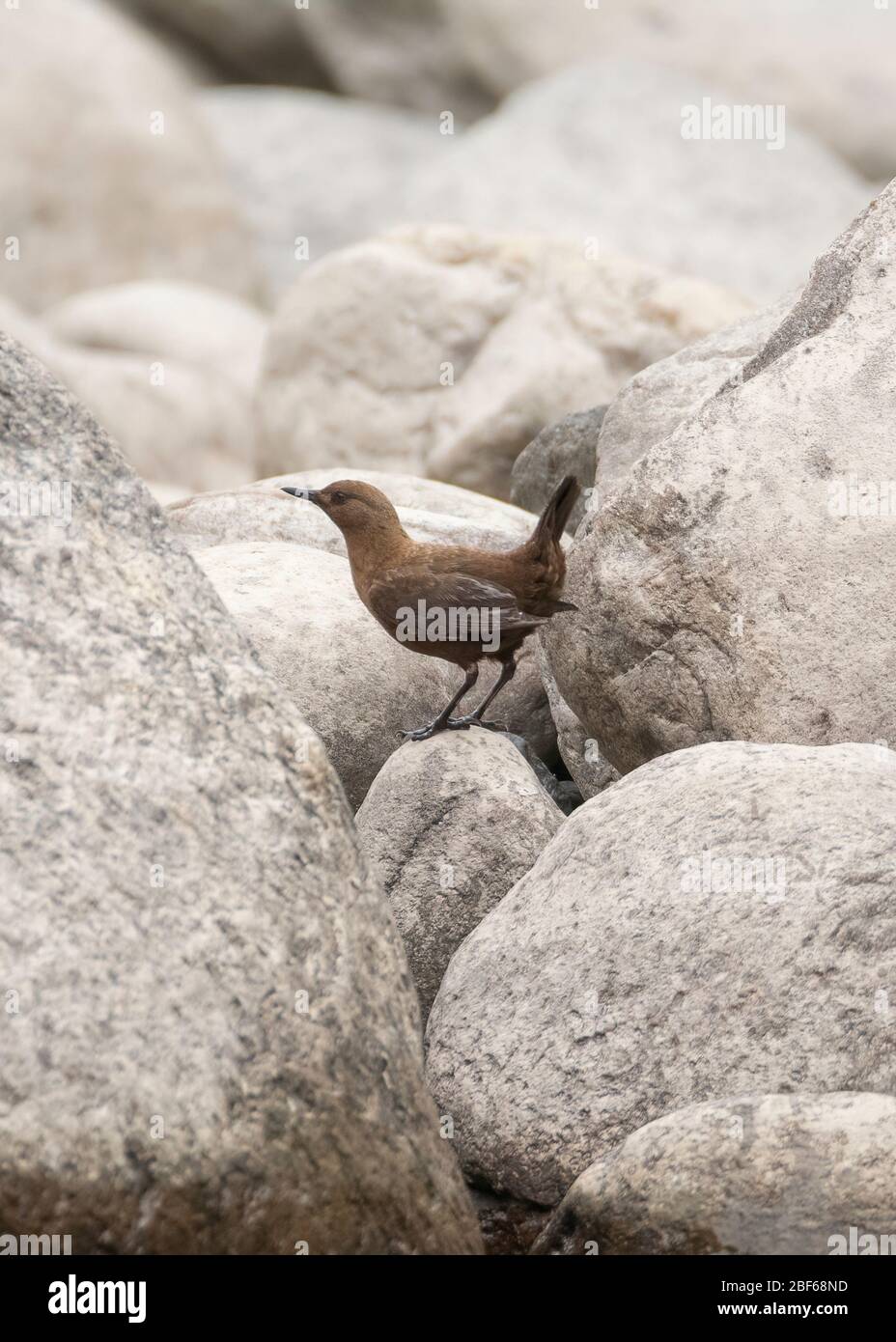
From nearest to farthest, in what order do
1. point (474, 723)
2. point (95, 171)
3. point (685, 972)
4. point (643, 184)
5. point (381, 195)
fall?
point (685, 972), point (474, 723), point (643, 184), point (95, 171), point (381, 195)

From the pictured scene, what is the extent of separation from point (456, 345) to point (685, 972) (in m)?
6.47

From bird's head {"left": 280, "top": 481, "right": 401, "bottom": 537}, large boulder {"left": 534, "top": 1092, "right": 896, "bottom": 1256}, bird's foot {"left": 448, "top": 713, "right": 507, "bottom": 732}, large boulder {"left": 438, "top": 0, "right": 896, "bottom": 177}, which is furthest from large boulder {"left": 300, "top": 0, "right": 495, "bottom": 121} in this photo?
large boulder {"left": 534, "top": 1092, "right": 896, "bottom": 1256}

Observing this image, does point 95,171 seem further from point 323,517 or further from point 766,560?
point 766,560

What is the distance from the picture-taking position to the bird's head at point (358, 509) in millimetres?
6305

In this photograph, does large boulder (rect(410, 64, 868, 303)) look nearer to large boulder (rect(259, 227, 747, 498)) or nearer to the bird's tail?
large boulder (rect(259, 227, 747, 498))

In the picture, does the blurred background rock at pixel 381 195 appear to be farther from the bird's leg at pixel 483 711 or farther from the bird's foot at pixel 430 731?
the bird's foot at pixel 430 731

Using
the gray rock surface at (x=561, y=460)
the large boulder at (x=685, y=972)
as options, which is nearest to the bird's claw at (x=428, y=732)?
the large boulder at (x=685, y=972)

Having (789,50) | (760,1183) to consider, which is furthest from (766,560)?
(789,50)

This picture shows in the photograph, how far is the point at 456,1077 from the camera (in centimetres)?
468

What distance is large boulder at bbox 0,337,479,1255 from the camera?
352cm

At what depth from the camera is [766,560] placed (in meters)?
5.50

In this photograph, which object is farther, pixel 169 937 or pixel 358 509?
pixel 358 509

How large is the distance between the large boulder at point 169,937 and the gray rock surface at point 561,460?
3809mm

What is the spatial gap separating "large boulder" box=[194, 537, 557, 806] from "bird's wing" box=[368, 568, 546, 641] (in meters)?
0.32
